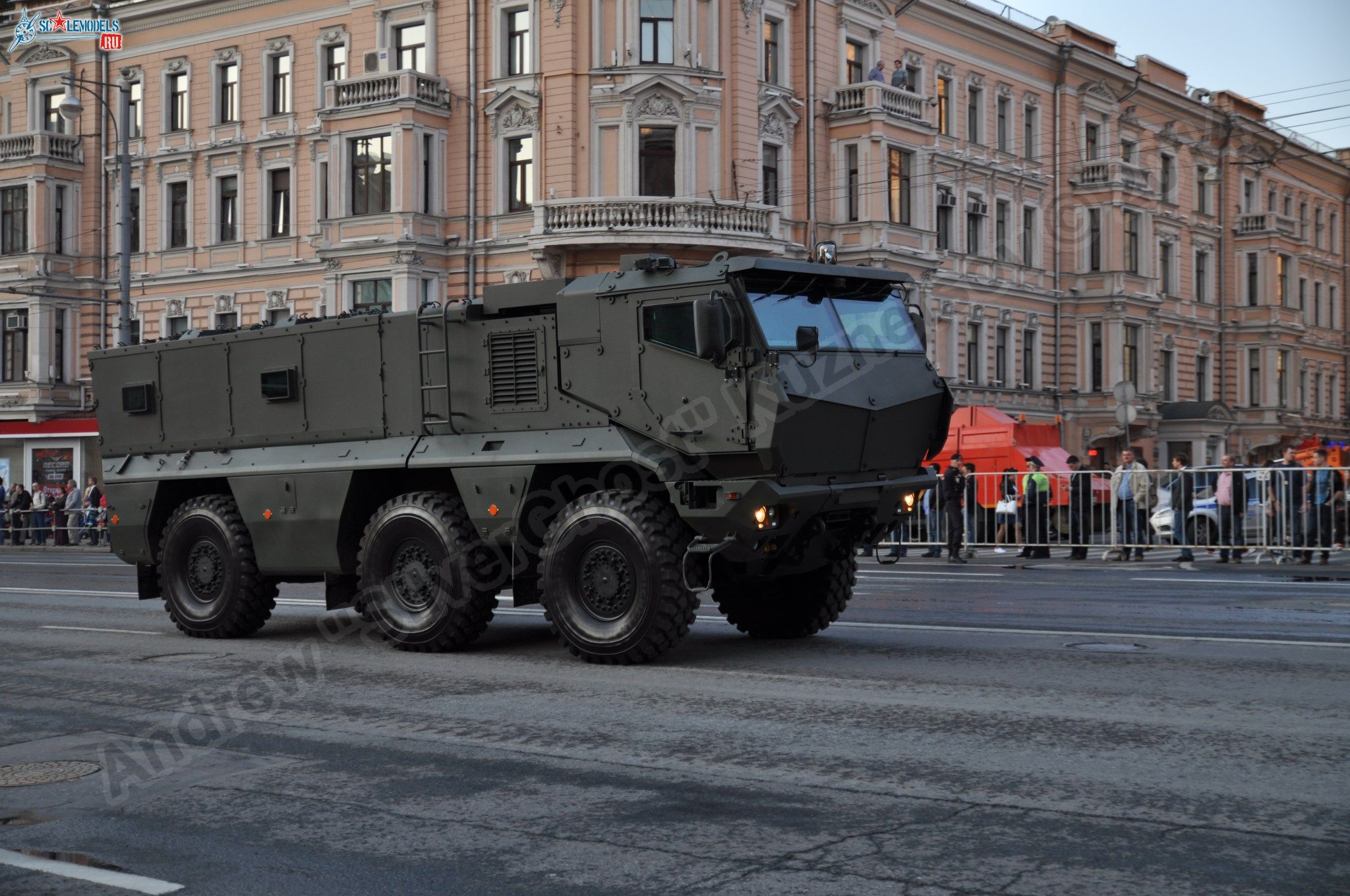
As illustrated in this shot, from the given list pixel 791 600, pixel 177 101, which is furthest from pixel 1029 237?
pixel 791 600

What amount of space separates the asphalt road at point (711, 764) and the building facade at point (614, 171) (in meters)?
25.0

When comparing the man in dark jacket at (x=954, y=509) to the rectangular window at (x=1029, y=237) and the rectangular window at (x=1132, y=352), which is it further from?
the rectangular window at (x=1132, y=352)

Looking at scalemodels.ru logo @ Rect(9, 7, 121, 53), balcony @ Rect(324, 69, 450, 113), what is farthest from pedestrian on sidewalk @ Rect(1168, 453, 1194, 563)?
scalemodels.ru logo @ Rect(9, 7, 121, 53)

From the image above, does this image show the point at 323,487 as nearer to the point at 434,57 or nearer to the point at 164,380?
the point at 164,380

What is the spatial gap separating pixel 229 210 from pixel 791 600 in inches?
1441

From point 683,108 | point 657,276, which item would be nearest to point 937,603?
point 657,276

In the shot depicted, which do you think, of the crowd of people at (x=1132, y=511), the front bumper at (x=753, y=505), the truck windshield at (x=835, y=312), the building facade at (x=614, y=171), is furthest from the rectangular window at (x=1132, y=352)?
the front bumper at (x=753, y=505)

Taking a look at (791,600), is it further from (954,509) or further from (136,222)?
(136,222)

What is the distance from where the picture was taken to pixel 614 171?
124 ft

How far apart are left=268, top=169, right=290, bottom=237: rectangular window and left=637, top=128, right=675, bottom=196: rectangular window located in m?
11.7

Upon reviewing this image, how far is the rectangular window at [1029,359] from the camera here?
167 feet

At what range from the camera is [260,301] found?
43750 millimetres

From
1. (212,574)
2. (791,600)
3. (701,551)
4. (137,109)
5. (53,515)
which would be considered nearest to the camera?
(701,551)

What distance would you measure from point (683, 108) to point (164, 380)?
2549 centimetres
